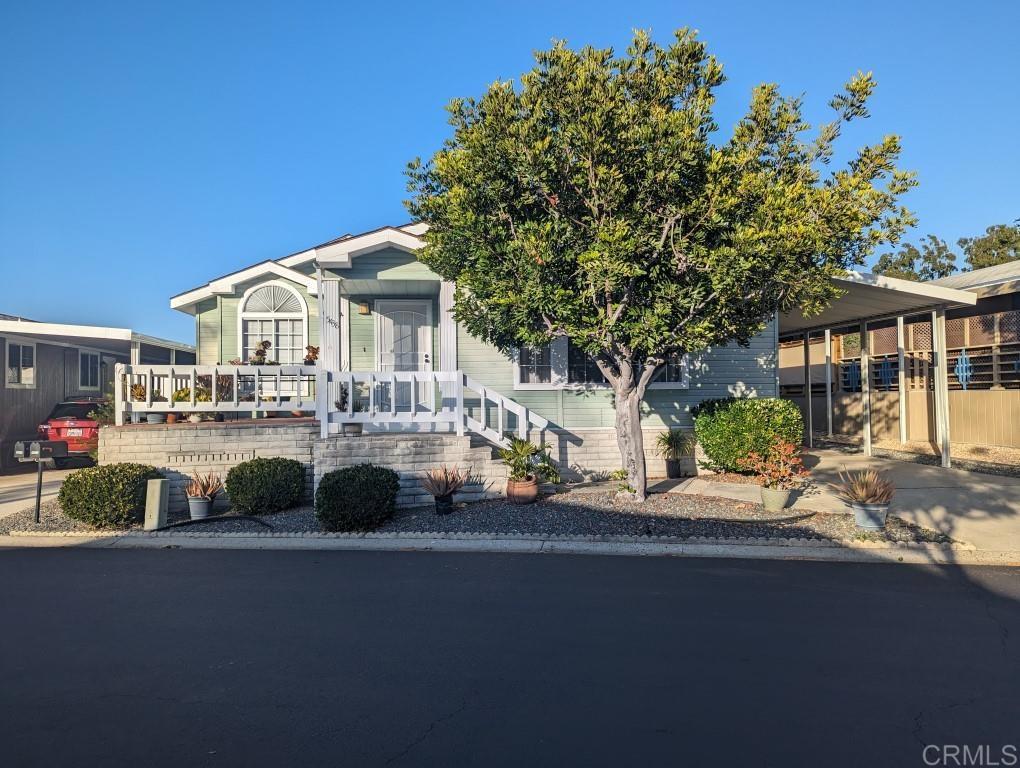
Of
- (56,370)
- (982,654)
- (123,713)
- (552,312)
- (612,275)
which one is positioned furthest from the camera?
(56,370)

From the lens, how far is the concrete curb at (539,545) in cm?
707

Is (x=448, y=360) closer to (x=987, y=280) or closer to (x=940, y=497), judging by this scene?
(x=940, y=497)

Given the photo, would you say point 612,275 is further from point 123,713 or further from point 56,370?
point 56,370

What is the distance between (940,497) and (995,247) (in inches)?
1008

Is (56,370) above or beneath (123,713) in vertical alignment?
above

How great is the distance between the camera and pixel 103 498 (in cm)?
881

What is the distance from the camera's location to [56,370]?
712 inches

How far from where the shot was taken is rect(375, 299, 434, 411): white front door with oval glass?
499 inches

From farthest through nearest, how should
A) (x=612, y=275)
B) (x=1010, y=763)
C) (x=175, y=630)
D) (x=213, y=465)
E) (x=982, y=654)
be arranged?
(x=213, y=465)
(x=612, y=275)
(x=175, y=630)
(x=982, y=654)
(x=1010, y=763)

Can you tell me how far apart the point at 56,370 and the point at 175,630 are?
55.1ft

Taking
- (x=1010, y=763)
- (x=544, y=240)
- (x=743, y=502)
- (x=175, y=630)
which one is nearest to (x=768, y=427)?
(x=743, y=502)

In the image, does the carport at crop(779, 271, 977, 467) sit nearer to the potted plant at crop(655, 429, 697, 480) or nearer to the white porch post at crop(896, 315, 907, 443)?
the white porch post at crop(896, 315, 907, 443)

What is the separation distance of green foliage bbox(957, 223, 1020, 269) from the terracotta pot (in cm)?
2758

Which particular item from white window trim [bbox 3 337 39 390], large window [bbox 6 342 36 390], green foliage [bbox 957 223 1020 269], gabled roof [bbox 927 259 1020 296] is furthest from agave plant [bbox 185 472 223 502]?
green foliage [bbox 957 223 1020 269]
